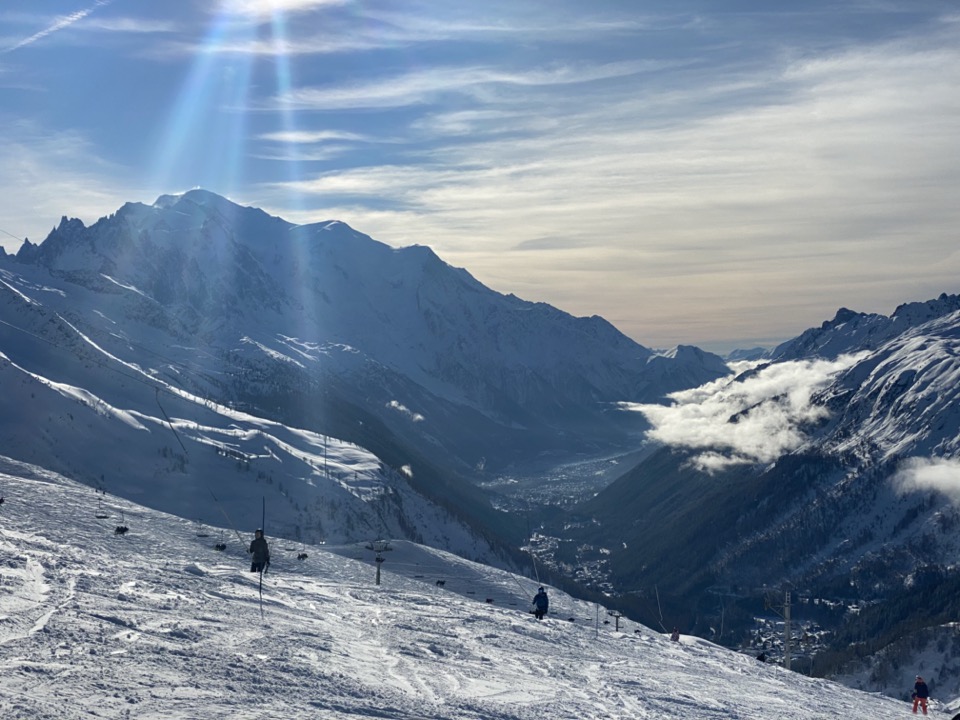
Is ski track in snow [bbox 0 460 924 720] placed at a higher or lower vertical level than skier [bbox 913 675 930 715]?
higher

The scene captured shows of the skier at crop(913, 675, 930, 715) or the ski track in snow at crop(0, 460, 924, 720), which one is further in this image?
the skier at crop(913, 675, 930, 715)

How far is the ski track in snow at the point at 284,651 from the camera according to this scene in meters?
21.8

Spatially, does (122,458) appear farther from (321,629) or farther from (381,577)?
(321,629)

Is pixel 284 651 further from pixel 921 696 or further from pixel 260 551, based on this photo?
pixel 921 696

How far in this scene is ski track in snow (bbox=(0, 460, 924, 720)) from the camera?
2177 cm

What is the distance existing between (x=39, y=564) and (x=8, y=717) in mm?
16405

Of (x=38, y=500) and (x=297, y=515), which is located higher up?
(x=38, y=500)

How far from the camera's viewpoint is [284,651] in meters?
27.1

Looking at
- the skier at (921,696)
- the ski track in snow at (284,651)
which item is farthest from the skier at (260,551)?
the skier at (921,696)

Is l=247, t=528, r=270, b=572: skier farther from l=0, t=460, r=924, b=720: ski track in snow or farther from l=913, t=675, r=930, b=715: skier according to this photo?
l=913, t=675, r=930, b=715: skier

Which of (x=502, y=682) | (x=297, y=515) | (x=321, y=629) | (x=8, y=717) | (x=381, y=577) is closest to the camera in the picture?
(x=8, y=717)

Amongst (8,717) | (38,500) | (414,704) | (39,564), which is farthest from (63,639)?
(38,500)

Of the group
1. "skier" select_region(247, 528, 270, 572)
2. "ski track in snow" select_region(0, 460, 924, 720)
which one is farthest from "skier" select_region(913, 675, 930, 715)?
"skier" select_region(247, 528, 270, 572)

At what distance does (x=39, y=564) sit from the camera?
33406 mm
